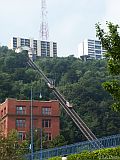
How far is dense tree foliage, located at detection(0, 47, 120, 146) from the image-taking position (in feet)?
338

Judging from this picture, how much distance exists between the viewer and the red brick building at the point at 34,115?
10075 centimetres

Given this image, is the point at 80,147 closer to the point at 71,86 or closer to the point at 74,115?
the point at 74,115

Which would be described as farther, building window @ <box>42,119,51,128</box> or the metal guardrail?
building window @ <box>42,119,51,128</box>

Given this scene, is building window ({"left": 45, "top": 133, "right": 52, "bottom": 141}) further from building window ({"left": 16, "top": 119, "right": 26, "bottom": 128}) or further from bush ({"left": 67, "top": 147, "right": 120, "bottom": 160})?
bush ({"left": 67, "top": 147, "right": 120, "bottom": 160})

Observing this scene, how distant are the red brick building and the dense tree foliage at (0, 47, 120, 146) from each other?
3.05 metres

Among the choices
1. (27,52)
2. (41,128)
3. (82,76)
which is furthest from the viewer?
(27,52)

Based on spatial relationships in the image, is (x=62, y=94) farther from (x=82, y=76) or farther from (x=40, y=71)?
(x=40, y=71)

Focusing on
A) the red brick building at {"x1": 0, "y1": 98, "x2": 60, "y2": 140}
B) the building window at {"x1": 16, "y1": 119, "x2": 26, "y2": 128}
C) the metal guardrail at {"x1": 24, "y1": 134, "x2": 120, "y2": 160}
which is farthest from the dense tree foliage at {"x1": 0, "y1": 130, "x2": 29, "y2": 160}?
the building window at {"x1": 16, "y1": 119, "x2": 26, "y2": 128}

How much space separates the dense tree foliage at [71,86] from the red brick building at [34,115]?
3.05 m

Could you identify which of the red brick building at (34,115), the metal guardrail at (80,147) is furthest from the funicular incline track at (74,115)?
the metal guardrail at (80,147)

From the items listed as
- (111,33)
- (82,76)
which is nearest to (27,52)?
(82,76)

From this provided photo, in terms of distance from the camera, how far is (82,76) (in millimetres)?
129375

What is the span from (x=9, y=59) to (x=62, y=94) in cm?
3363

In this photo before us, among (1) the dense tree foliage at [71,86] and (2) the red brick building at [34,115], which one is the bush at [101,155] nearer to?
(1) the dense tree foliage at [71,86]
